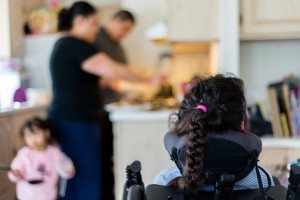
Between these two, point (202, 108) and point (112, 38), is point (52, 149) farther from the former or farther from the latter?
point (112, 38)

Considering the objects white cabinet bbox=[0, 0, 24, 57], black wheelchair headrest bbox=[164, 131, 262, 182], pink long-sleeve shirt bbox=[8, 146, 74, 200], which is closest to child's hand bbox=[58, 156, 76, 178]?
pink long-sleeve shirt bbox=[8, 146, 74, 200]

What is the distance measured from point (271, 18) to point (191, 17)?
38 centimetres

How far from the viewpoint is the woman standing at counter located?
210 centimetres

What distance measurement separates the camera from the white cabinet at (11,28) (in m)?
3.07

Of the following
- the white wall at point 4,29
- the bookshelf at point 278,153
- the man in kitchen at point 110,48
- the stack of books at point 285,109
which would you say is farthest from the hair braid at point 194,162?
the white wall at point 4,29

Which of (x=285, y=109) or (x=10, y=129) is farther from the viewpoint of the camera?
(x=10, y=129)

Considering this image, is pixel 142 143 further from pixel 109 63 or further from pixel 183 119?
pixel 183 119

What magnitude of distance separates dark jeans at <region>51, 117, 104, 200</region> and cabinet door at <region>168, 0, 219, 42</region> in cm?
68

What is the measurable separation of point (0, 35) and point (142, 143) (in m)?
→ 1.68

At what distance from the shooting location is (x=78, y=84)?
215 centimetres

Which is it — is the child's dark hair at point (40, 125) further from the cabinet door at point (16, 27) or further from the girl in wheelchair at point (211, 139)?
the cabinet door at point (16, 27)

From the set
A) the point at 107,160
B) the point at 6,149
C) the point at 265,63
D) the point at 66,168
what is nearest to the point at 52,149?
the point at 66,168

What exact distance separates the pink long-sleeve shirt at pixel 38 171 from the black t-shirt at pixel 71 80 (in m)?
0.26

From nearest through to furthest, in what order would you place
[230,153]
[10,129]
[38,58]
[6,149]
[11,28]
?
[230,153] < [6,149] < [10,129] < [11,28] < [38,58]
